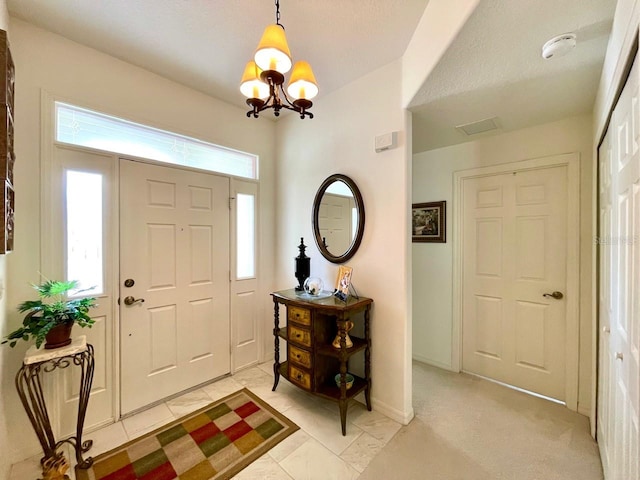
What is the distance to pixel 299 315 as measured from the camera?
217cm

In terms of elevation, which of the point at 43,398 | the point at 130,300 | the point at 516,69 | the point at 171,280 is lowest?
the point at 43,398

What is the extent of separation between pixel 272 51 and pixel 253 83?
0.28 meters

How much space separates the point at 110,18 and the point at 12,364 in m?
2.26

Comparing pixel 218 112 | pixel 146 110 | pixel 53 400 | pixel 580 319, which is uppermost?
pixel 218 112

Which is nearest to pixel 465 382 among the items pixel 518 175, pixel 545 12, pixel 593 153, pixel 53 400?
pixel 518 175

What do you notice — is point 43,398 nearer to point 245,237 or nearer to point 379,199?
point 245,237

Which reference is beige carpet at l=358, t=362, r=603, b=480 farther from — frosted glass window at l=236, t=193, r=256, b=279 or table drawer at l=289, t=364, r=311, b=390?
frosted glass window at l=236, t=193, r=256, b=279

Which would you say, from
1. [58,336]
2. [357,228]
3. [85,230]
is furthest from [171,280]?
[357,228]

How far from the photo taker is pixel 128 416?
210cm

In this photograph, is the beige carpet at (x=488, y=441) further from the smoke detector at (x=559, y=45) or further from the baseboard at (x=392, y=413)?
the smoke detector at (x=559, y=45)

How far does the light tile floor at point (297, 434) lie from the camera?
161 cm

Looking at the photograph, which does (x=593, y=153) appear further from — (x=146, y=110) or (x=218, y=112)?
(x=146, y=110)

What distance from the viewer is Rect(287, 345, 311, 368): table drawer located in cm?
212

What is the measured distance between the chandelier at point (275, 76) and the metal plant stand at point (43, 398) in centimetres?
185
